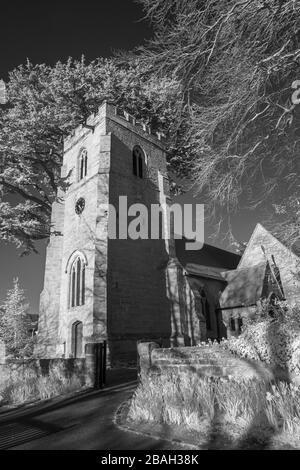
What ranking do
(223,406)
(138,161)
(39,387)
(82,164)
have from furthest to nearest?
(138,161), (82,164), (39,387), (223,406)

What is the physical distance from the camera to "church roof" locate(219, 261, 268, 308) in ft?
71.1

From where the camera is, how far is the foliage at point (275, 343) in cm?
584

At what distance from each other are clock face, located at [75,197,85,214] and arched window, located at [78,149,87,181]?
1.86m

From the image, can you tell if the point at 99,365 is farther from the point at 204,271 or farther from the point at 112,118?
the point at 112,118

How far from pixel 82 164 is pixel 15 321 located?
2428cm

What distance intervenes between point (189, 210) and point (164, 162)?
17.9 ft

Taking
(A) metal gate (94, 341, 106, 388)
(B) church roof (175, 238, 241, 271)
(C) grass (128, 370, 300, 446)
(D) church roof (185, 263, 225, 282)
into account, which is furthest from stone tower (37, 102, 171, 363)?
(C) grass (128, 370, 300, 446)

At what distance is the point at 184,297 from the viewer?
65.9 ft

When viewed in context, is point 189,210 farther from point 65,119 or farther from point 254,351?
point 254,351

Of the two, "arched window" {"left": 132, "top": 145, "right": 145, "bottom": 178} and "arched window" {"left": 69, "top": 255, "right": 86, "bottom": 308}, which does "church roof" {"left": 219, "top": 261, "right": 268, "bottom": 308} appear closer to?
"arched window" {"left": 69, "top": 255, "right": 86, "bottom": 308}

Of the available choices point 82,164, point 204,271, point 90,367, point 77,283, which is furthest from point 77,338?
point 82,164

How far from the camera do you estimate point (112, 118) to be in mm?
21219
